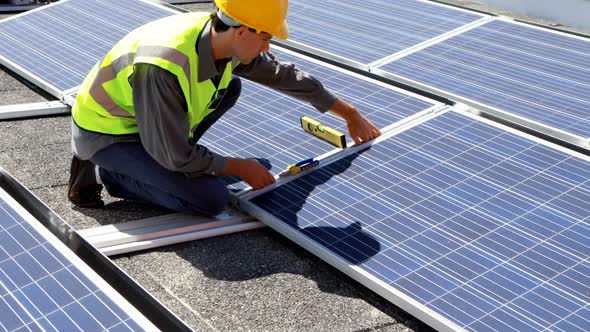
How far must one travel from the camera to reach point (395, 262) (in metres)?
4.05

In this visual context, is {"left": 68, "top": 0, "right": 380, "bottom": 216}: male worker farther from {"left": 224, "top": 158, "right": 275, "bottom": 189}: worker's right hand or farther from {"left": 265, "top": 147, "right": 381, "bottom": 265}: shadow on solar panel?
{"left": 265, "top": 147, "right": 381, "bottom": 265}: shadow on solar panel

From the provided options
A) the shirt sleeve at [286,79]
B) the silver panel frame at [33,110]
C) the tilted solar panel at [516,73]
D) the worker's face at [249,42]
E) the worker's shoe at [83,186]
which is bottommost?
the silver panel frame at [33,110]

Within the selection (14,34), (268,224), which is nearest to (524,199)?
(268,224)

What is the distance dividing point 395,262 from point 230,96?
1640 mm

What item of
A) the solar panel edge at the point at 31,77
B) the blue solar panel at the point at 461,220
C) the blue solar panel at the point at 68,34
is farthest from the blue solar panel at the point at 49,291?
the blue solar panel at the point at 68,34

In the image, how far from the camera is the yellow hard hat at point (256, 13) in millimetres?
4152

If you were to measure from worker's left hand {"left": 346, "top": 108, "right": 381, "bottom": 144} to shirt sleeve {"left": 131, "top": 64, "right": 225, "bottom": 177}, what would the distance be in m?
1.13

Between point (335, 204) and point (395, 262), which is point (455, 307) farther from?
point (335, 204)

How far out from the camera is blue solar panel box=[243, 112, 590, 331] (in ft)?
12.3

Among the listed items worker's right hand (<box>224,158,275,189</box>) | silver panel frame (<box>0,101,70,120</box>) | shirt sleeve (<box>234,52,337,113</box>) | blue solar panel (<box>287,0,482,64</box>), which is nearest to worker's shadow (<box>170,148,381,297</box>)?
worker's right hand (<box>224,158,275,189</box>)

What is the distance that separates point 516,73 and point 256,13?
2882mm

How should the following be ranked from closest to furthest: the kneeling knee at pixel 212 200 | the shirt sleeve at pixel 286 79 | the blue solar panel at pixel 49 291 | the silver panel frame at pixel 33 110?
1. the blue solar panel at pixel 49 291
2. the kneeling knee at pixel 212 200
3. the shirt sleeve at pixel 286 79
4. the silver panel frame at pixel 33 110

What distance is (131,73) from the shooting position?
4406 mm

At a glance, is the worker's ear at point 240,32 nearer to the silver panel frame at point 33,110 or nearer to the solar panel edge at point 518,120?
the solar panel edge at point 518,120
